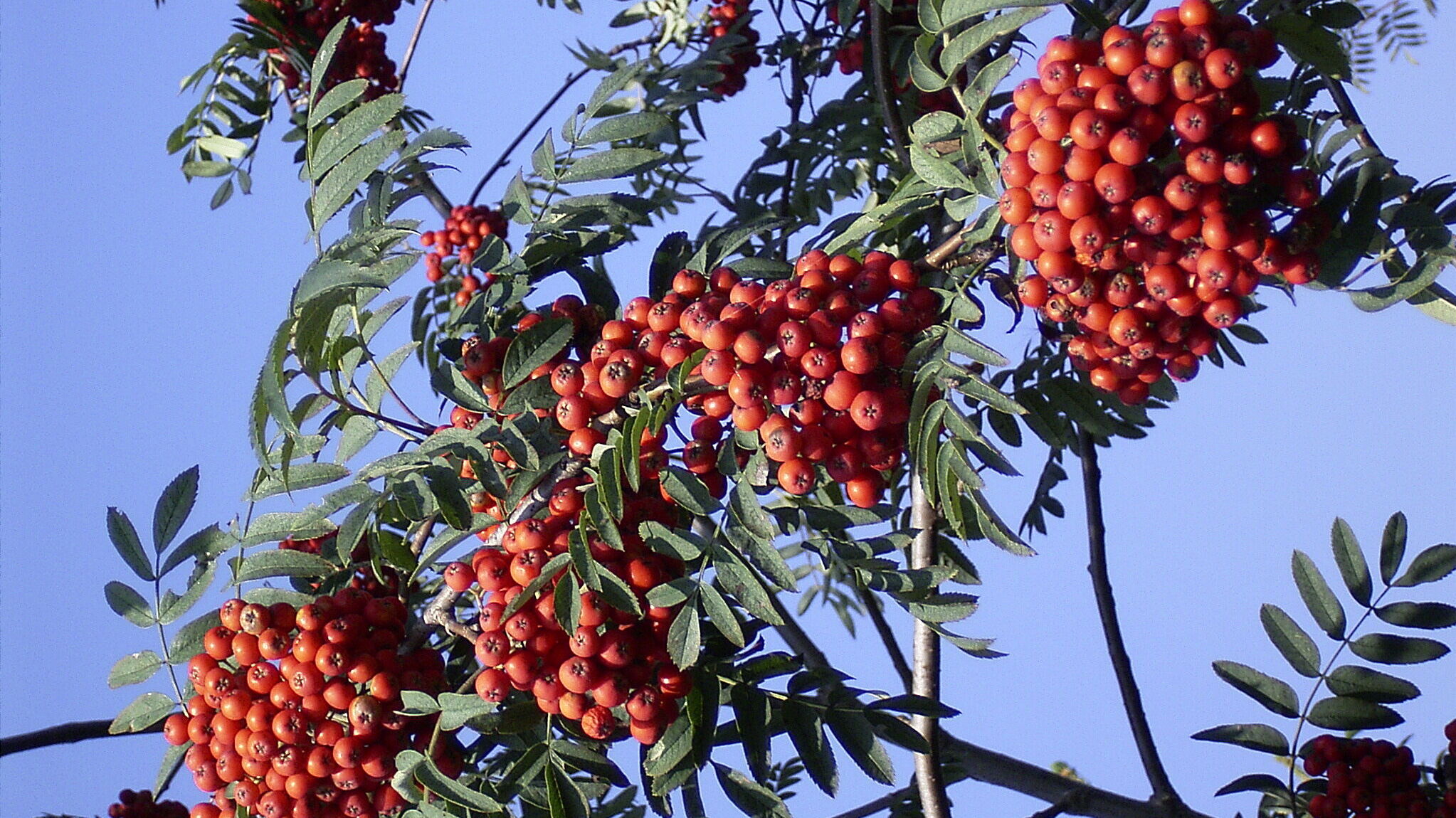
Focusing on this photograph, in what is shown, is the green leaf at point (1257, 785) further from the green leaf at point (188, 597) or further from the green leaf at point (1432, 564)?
the green leaf at point (188, 597)

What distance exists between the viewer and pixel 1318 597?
76.2 inches

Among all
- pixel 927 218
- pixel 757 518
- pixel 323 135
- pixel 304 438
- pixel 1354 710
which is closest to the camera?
pixel 757 518

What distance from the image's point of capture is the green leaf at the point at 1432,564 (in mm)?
1913

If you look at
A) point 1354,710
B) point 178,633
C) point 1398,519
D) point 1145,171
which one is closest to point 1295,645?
point 1354,710

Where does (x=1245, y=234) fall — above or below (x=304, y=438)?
below

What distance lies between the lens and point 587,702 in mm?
1503

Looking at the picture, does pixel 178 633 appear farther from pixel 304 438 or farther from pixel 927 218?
pixel 927 218

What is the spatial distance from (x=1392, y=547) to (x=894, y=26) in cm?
135

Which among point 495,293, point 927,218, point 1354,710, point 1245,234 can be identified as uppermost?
point 927,218

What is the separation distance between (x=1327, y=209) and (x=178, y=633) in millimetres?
1692

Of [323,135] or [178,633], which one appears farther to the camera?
[178,633]

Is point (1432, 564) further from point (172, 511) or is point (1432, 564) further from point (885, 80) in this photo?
point (172, 511)

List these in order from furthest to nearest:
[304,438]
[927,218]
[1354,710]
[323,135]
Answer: [927,218] → [1354,710] → [304,438] → [323,135]

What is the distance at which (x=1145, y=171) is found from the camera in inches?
51.3
